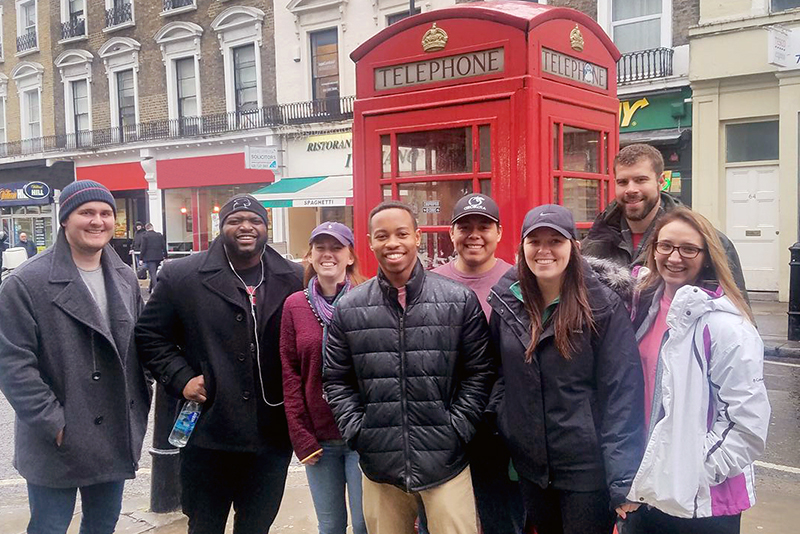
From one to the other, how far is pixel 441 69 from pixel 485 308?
1654 millimetres

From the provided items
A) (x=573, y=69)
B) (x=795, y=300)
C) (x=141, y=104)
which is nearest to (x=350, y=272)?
(x=573, y=69)

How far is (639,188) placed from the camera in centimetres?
318

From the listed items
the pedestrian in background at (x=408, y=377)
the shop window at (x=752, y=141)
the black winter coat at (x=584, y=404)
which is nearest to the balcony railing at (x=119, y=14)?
the shop window at (x=752, y=141)

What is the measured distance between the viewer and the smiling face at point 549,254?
253 centimetres

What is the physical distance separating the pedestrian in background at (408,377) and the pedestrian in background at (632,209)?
3.10 ft

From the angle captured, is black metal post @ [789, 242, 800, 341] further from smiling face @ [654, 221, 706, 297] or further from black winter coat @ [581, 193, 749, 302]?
smiling face @ [654, 221, 706, 297]

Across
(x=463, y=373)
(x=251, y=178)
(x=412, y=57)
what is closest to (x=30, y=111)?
(x=251, y=178)

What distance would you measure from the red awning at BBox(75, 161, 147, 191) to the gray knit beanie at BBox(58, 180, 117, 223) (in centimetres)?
1993

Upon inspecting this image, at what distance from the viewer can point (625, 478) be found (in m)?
2.34

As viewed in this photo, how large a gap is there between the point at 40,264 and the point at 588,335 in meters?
2.12

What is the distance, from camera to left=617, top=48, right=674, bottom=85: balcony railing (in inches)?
507

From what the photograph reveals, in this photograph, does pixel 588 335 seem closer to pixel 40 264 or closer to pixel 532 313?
pixel 532 313

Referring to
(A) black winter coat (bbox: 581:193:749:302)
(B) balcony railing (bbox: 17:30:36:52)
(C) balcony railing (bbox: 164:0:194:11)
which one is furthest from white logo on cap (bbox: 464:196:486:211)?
(B) balcony railing (bbox: 17:30:36:52)

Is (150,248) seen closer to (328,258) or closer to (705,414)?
(328,258)
